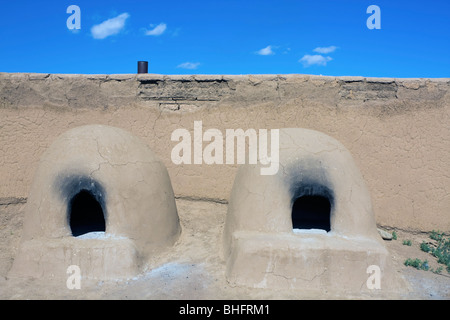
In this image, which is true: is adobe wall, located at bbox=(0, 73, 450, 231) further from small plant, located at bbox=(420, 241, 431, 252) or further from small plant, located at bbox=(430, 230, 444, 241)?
small plant, located at bbox=(420, 241, 431, 252)

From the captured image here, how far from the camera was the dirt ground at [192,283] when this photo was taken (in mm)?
3305

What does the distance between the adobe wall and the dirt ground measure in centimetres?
72

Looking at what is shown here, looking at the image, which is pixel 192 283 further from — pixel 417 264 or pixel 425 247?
pixel 425 247

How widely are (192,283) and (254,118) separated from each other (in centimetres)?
246

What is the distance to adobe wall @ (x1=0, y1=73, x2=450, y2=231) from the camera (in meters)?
4.92

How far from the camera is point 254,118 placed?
503 cm

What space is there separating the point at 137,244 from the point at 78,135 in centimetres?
149

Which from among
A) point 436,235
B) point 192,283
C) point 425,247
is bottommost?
point 192,283

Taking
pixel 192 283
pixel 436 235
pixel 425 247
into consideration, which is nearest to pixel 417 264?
pixel 425 247

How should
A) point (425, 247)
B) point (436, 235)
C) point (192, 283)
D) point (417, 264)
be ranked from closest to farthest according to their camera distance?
point (192, 283) < point (417, 264) < point (425, 247) < point (436, 235)

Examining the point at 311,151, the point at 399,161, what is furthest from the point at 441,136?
the point at 311,151

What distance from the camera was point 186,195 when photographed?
5105 millimetres

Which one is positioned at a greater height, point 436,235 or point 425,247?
point 436,235
